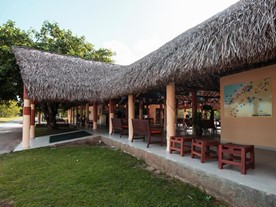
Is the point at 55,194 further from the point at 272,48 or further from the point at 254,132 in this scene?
the point at 254,132

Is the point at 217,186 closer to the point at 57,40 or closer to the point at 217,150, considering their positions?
the point at 217,150

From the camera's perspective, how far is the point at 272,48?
8.88ft

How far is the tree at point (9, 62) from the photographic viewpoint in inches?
446

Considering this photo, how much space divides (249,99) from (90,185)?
5.04 metres

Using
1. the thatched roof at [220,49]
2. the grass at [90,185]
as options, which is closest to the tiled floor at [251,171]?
the grass at [90,185]

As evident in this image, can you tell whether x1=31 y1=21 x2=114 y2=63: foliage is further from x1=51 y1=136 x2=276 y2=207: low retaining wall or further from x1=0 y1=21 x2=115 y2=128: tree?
x1=51 y1=136 x2=276 y2=207: low retaining wall

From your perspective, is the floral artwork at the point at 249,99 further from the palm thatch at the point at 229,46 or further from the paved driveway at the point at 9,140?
the paved driveway at the point at 9,140

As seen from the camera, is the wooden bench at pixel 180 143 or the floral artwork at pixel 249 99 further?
the floral artwork at pixel 249 99

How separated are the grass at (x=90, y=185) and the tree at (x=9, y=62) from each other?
287 inches

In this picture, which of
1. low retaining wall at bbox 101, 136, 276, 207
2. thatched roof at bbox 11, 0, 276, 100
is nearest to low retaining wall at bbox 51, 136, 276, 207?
low retaining wall at bbox 101, 136, 276, 207

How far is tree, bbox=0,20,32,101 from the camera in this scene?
11.3 m

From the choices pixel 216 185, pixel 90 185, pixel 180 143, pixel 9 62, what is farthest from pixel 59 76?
pixel 216 185

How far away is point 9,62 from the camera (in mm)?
11336

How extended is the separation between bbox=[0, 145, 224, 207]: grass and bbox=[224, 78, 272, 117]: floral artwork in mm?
3438
